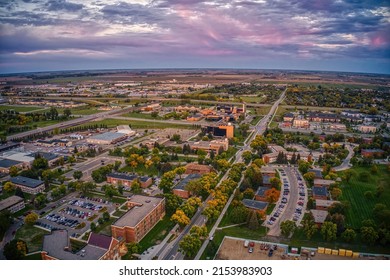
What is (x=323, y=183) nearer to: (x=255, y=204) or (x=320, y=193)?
(x=320, y=193)

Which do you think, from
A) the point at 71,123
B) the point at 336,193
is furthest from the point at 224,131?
the point at 71,123

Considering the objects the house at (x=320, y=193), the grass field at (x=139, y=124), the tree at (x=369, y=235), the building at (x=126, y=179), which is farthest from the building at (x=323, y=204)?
the grass field at (x=139, y=124)

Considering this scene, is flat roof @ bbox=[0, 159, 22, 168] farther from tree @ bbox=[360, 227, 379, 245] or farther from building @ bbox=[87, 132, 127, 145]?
tree @ bbox=[360, 227, 379, 245]

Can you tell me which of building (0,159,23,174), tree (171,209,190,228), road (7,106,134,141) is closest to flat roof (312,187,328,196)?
tree (171,209,190,228)

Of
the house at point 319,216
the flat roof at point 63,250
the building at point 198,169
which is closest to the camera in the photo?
the flat roof at point 63,250

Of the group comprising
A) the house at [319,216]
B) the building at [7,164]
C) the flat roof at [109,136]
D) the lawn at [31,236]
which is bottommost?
the lawn at [31,236]

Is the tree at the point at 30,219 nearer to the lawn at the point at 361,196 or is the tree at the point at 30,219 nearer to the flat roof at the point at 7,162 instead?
the flat roof at the point at 7,162

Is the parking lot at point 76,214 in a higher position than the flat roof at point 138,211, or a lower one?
lower

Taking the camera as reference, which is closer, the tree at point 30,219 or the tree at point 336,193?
the tree at point 30,219

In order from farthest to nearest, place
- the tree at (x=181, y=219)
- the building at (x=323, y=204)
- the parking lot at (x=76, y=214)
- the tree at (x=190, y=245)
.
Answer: the building at (x=323, y=204) < the parking lot at (x=76, y=214) < the tree at (x=181, y=219) < the tree at (x=190, y=245)
